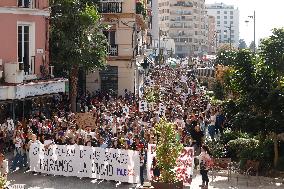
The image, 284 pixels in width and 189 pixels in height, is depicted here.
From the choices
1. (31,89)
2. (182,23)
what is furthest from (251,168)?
(182,23)

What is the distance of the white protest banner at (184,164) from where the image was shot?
1775 cm

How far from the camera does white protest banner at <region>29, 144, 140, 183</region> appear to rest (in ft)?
59.6

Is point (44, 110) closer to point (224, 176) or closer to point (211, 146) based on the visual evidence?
point (211, 146)

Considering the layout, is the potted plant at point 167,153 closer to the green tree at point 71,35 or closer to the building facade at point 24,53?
the building facade at point 24,53

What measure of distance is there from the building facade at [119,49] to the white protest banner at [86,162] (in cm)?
2466

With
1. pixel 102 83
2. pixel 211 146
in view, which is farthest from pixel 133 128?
pixel 102 83

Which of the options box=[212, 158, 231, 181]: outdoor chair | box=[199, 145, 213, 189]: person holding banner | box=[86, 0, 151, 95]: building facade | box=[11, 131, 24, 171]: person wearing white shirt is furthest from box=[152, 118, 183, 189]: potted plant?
box=[86, 0, 151, 95]: building facade

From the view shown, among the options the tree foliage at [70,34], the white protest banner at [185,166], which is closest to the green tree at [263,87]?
the white protest banner at [185,166]

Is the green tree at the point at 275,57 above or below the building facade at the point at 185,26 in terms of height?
below

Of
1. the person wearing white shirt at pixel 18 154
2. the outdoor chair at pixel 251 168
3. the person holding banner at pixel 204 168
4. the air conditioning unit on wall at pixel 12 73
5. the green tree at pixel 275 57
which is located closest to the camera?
the person holding banner at pixel 204 168

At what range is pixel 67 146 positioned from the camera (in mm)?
19016

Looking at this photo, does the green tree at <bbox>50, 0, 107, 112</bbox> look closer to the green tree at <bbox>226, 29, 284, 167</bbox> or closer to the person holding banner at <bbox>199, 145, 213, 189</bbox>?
the green tree at <bbox>226, 29, 284, 167</bbox>

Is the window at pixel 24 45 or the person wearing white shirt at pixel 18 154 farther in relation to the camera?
the window at pixel 24 45

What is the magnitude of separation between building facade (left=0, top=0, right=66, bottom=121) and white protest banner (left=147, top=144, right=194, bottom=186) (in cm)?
866
